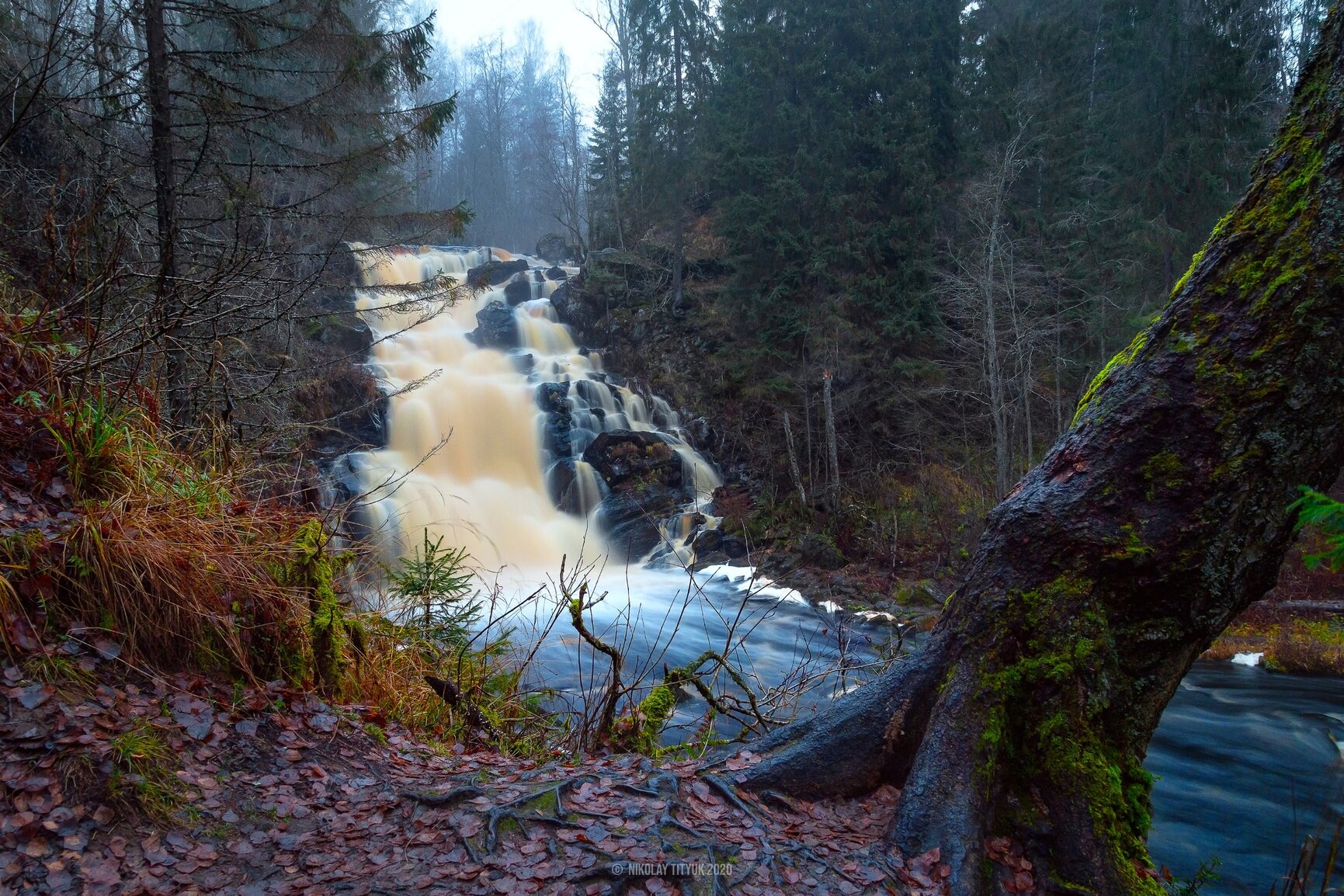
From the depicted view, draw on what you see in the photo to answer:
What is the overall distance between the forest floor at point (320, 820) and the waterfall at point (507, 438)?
9.17 metres

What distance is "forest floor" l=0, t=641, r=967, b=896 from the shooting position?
245 cm

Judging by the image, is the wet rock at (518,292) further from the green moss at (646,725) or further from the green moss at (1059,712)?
the green moss at (1059,712)

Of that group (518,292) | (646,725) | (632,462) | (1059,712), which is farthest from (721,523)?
(518,292)

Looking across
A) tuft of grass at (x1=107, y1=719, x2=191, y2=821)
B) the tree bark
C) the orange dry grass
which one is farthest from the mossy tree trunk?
the tree bark

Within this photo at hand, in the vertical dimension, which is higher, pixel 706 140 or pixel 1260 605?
pixel 706 140

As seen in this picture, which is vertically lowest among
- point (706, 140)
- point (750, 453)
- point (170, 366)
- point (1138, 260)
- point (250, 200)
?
point (750, 453)

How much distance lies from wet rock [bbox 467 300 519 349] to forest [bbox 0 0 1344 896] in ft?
13.0

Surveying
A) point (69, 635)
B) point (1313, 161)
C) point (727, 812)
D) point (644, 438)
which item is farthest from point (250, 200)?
point (644, 438)

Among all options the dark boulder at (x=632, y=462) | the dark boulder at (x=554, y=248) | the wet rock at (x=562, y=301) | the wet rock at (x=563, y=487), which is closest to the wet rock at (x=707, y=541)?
the dark boulder at (x=632, y=462)

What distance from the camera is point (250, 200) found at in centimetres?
679

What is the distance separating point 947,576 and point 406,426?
Answer: 480 inches

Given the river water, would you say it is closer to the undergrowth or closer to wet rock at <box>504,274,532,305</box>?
wet rock at <box>504,274,532,305</box>

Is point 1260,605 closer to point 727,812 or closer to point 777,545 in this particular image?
point 777,545

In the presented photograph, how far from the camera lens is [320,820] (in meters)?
2.88
